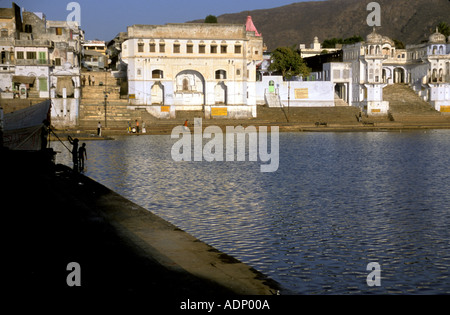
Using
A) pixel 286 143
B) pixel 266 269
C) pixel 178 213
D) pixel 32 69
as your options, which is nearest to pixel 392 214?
pixel 178 213

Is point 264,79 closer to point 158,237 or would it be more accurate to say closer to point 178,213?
point 178,213

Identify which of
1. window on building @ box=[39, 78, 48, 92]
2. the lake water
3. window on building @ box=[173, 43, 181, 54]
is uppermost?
window on building @ box=[173, 43, 181, 54]

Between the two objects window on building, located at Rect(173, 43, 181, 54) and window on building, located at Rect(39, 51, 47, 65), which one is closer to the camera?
window on building, located at Rect(39, 51, 47, 65)

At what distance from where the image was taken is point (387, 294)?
1220cm

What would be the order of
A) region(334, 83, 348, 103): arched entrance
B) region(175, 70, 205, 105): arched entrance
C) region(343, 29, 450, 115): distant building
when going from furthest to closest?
region(334, 83, 348, 103): arched entrance → region(343, 29, 450, 115): distant building → region(175, 70, 205, 105): arched entrance

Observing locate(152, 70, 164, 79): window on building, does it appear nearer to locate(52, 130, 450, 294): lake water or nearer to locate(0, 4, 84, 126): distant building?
locate(0, 4, 84, 126): distant building

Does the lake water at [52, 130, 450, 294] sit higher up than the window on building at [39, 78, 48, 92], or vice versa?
the window on building at [39, 78, 48, 92]

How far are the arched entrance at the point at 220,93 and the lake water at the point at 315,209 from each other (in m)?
29.5

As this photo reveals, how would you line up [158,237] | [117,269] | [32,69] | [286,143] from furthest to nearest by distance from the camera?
[32,69] < [286,143] < [158,237] < [117,269]

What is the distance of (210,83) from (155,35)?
25.7 ft

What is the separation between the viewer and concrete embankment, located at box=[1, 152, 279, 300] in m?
10.9

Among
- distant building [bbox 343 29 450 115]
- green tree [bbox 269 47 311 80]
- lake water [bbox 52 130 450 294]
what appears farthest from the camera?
green tree [bbox 269 47 311 80]

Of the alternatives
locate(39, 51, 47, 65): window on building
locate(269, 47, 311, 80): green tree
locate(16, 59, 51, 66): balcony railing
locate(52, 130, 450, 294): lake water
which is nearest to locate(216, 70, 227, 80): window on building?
locate(269, 47, 311, 80): green tree

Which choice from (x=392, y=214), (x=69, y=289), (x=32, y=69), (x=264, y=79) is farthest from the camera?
(x=264, y=79)
